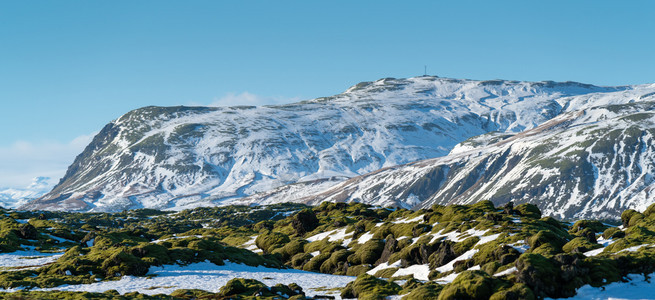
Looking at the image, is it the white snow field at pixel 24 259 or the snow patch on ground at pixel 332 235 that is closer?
the white snow field at pixel 24 259

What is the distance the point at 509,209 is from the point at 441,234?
23.3m

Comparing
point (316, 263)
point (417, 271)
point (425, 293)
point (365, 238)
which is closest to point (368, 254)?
point (316, 263)

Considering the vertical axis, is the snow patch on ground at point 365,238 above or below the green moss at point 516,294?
below

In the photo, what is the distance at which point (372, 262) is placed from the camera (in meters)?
97.2

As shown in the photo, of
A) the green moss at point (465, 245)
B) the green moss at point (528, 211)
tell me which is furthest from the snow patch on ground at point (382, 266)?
the green moss at point (528, 211)

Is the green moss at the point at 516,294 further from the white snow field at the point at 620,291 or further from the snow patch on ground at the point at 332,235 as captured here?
the snow patch on ground at the point at 332,235

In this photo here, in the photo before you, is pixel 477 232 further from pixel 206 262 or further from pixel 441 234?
pixel 206 262

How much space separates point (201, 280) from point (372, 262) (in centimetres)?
3141

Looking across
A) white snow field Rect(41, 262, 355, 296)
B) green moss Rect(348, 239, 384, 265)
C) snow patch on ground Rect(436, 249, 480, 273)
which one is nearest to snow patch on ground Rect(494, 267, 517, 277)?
snow patch on ground Rect(436, 249, 480, 273)

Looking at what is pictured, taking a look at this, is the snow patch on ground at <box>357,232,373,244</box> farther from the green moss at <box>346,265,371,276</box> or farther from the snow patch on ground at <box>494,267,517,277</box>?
the snow patch on ground at <box>494,267,517,277</box>

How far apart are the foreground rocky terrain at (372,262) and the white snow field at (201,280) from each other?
0.46ft

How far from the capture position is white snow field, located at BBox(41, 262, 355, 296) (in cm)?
7000

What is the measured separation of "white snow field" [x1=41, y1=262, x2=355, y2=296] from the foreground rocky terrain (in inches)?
5.5

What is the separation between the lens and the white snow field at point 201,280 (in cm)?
7000
